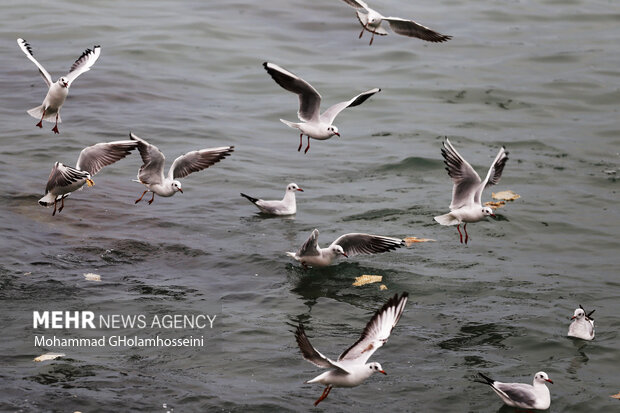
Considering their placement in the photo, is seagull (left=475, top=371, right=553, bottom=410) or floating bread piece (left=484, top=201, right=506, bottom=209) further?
floating bread piece (left=484, top=201, right=506, bottom=209)

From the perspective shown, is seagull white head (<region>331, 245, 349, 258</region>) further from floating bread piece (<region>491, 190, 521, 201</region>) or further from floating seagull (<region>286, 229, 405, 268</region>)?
floating bread piece (<region>491, 190, 521, 201</region>)

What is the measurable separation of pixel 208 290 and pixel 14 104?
1057 centimetres

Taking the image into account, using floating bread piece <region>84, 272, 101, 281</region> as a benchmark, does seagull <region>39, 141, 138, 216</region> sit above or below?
above

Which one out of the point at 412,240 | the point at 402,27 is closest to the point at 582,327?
the point at 412,240

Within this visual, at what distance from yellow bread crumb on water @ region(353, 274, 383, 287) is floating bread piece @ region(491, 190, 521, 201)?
4.44 m

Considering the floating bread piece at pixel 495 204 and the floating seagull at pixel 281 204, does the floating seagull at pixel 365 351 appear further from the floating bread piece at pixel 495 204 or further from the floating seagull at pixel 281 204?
the floating bread piece at pixel 495 204

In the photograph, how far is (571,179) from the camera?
1875 cm

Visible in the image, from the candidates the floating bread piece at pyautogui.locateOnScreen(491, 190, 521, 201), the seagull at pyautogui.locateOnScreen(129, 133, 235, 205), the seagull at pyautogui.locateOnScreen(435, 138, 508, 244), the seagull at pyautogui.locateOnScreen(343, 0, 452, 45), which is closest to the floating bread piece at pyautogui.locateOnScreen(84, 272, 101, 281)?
the seagull at pyautogui.locateOnScreen(129, 133, 235, 205)

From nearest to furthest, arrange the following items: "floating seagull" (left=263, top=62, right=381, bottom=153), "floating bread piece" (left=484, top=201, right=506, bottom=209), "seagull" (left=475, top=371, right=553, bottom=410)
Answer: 1. "seagull" (left=475, top=371, right=553, bottom=410)
2. "floating seagull" (left=263, top=62, right=381, bottom=153)
3. "floating bread piece" (left=484, top=201, right=506, bottom=209)

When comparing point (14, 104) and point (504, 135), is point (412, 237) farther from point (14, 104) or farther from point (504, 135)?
point (14, 104)

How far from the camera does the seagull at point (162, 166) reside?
1388 cm

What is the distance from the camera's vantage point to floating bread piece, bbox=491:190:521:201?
17.6m

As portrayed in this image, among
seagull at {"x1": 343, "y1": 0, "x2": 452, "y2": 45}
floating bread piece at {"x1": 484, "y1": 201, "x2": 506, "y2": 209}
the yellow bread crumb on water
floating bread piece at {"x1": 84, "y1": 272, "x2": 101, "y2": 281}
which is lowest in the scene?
floating bread piece at {"x1": 84, "y1": 272, "x2": 101, "y2": 281}

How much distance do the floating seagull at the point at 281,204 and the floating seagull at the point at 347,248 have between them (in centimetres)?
266
